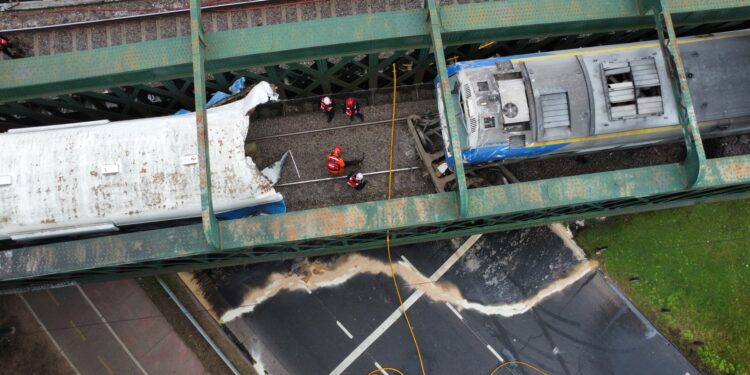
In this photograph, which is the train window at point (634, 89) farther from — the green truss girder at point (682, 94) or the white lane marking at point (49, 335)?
the white lane marking at point (49, 335)

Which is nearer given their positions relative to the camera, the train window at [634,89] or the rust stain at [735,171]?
the rust stain at [735,171]

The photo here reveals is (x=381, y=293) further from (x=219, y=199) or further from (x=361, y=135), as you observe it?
(x=219, y=199)

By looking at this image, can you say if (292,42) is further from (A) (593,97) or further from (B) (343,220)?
(A) (593,97)

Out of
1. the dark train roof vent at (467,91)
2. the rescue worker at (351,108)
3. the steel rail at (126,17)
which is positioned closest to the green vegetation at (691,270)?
the dark train roof vent at (467,91)

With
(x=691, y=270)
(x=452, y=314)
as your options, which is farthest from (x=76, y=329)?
(x=691, y=270)

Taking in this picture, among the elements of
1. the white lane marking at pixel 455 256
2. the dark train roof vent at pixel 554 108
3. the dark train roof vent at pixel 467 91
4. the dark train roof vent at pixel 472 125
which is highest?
the dark train roof vent at pixel 467 91

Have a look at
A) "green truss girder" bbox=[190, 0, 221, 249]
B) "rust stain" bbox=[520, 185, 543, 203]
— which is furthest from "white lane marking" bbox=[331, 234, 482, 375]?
"green truss girder" bbox=[190, 0, 221, 249]
